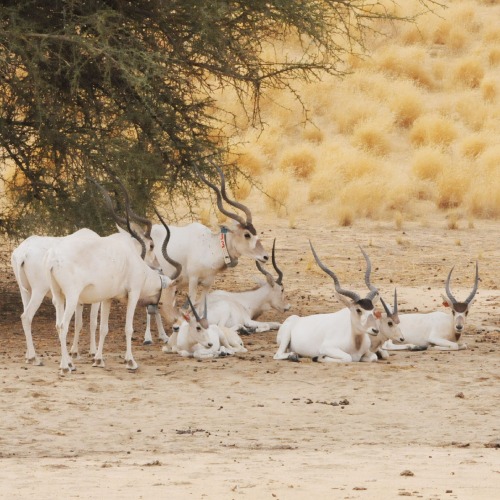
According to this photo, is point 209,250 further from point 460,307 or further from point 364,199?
point 364,199

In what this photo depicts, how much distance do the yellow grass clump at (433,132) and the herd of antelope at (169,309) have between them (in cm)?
1482

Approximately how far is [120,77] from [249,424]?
17.9 ft

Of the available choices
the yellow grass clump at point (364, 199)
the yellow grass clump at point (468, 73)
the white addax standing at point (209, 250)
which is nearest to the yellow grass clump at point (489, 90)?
the yellow grass clump at point (468, 73)

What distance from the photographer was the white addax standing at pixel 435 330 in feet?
41.5

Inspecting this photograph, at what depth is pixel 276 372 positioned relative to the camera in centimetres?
1123

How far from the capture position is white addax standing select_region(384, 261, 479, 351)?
12648 millimetres

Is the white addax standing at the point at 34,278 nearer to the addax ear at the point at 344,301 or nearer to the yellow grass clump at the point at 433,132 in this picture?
the addax ear at the point at 344,301

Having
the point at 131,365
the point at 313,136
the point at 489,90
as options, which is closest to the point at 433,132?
the point at 313,136

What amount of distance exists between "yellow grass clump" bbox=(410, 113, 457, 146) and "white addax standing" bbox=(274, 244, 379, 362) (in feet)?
54.0

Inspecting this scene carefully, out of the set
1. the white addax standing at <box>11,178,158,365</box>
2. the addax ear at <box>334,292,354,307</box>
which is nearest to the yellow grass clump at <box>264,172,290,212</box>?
the addax ear at <box>334,292,354,307</box>

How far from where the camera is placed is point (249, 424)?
9086mm

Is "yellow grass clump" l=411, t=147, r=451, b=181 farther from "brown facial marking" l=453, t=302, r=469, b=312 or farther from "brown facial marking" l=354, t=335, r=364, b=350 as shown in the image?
"brown facial marking" l=354, t=335, r=364, b=350

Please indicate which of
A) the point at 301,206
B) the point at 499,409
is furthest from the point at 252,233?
the point at 301,206

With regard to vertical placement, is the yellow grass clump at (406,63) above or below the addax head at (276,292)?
above
